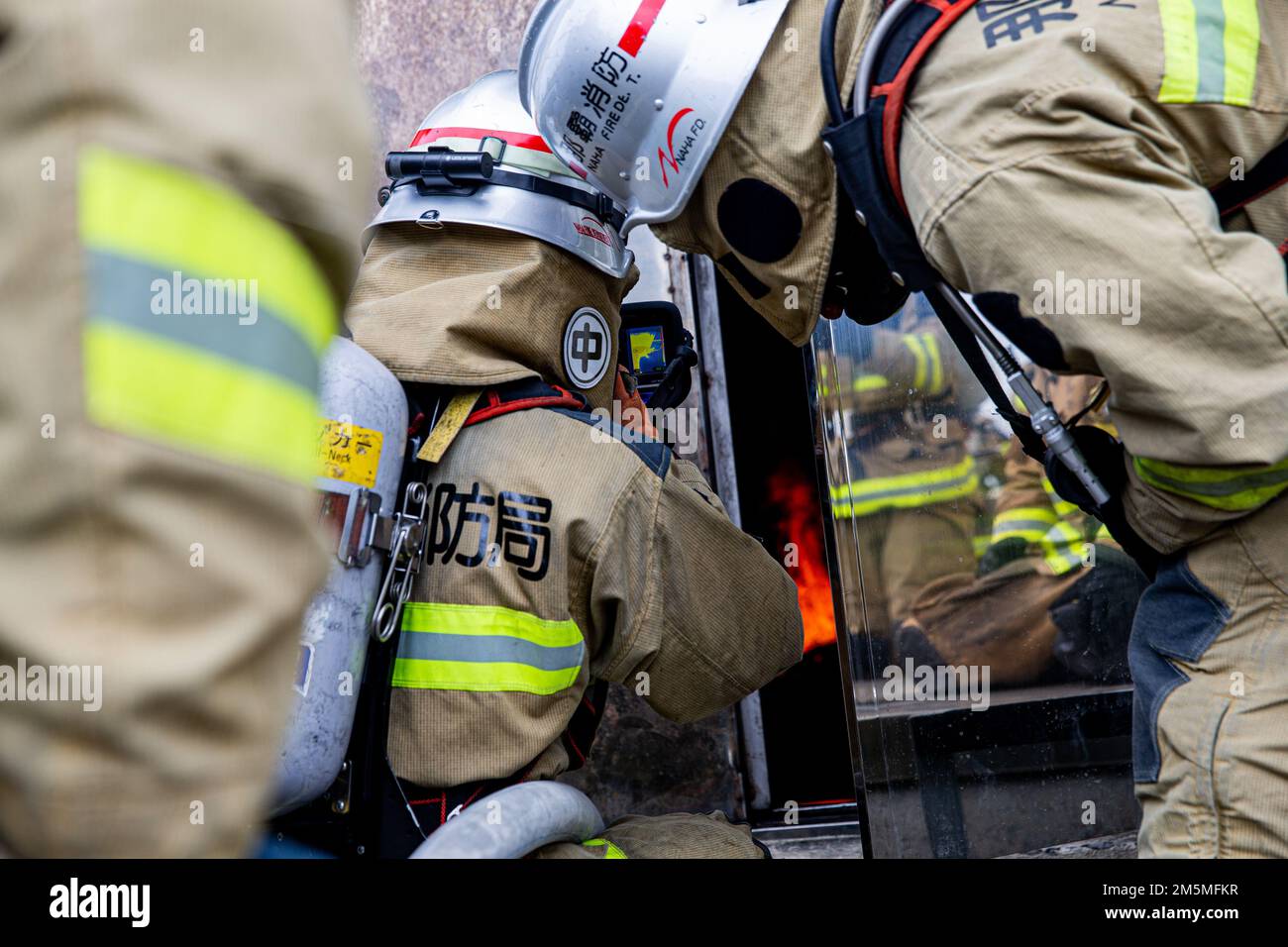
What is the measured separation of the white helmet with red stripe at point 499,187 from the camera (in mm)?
2289

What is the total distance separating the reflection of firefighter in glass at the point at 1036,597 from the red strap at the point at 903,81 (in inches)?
39.4

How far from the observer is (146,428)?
575 mm

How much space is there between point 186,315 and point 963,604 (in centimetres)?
217

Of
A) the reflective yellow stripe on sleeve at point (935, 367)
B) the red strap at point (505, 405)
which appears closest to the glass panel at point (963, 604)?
the reflective yellow stripe on sleeve at point (935, 367)

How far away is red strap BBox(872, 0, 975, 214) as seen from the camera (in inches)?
62.1

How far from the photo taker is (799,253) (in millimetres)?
1869

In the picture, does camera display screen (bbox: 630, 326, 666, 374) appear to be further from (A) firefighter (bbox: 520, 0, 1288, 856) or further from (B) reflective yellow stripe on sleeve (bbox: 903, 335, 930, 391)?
(A) firefighter (bbox: 520, 0, 1288, 856)

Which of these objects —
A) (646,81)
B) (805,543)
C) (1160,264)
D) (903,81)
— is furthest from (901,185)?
(805,543)

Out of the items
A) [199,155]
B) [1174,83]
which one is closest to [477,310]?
[1174,83]

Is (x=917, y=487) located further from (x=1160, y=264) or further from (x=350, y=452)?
(x=350, y=452)

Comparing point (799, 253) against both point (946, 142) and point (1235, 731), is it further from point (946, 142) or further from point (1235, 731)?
point (1235, 731)

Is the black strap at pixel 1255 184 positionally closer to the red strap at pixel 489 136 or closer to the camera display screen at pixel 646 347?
the red strap at pixel 489 136
